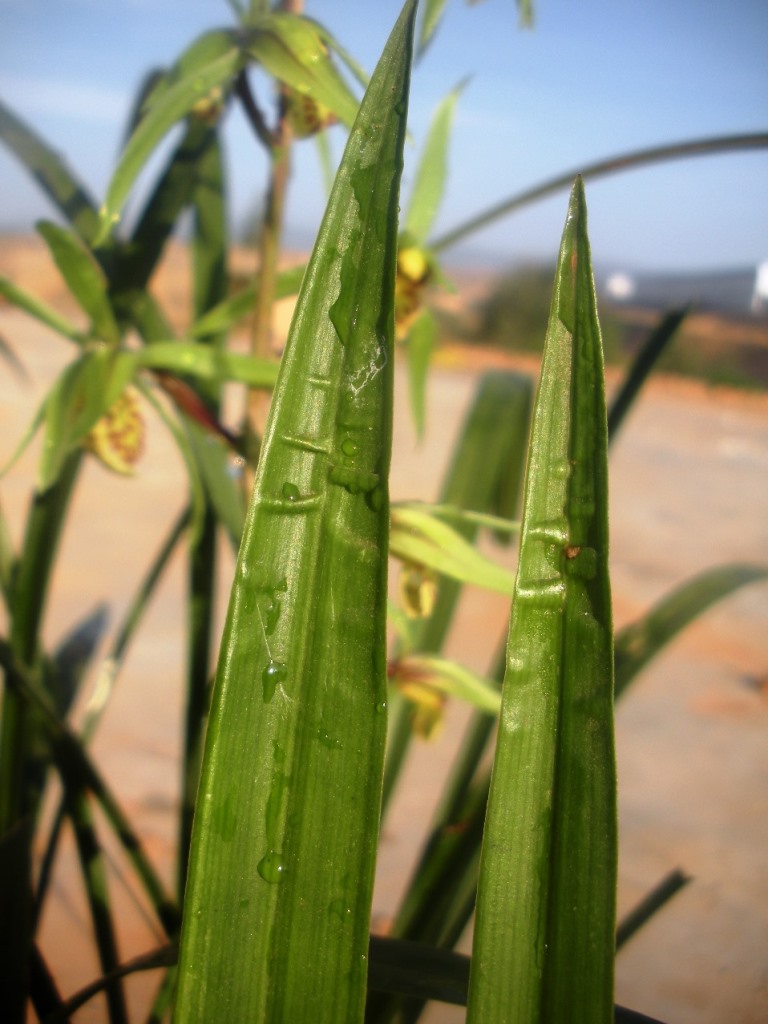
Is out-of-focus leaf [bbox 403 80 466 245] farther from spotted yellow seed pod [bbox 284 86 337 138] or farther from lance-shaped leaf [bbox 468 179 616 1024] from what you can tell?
lance-shaped leaf [bbox 468 179 616 1024]

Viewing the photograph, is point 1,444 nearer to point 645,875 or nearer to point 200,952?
point 645,875

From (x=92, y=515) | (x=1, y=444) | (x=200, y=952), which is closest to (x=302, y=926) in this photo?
(x=200, y=952)

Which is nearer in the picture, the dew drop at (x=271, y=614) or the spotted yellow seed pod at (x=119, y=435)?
the dew drop at (x=271, y=614)

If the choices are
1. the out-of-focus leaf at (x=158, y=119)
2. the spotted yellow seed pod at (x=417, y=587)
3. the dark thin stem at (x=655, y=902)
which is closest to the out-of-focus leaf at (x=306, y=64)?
the out-of-focus leaf at (x=158, y=119)

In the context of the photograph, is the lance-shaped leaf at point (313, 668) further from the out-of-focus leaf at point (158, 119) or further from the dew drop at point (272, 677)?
the out-of-focus leaf at point (158, 119)

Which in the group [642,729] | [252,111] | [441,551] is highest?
[252,111]

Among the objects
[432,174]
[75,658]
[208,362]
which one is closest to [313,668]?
[208,362]

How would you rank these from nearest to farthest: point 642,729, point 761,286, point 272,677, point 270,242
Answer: point 272,677 → point 270,242 → point 761,286 → point 642,729

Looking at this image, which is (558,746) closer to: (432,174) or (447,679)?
(447,679)
